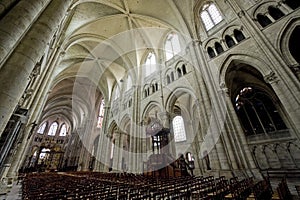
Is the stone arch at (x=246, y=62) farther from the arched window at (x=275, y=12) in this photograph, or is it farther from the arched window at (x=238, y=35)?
the arched window at (x=275, y=12)

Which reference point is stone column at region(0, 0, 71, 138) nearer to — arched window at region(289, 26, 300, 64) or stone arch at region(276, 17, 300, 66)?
stone arch at region(276, 17, 300, 66)

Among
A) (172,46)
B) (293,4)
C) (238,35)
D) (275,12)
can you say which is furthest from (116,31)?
(293,4)

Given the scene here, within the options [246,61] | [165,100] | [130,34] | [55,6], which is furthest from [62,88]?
[246,61]

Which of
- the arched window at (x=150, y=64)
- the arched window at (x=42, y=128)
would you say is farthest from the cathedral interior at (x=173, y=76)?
the arched window at (x=42, y=128)

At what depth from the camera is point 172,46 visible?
1398 centimetres

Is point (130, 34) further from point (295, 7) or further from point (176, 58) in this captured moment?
point (295, 7)

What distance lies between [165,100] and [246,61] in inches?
250

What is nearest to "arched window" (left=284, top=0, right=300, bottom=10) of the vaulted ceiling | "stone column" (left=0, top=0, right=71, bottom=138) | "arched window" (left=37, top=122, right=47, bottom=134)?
the vaulted ceiling

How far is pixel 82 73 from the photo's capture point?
21.9m

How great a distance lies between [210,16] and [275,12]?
4453mm

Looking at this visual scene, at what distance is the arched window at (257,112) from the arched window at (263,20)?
6.78 meters

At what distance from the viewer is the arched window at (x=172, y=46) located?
1338 centimetres

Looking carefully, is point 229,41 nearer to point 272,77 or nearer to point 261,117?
point 272,77

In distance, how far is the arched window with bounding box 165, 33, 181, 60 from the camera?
1338 centimetres
